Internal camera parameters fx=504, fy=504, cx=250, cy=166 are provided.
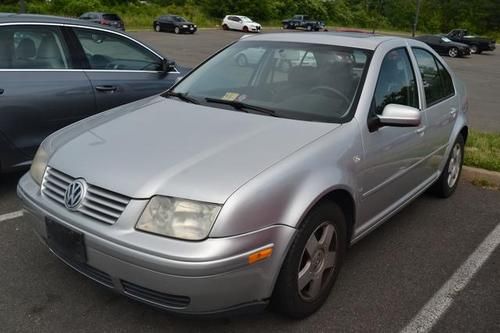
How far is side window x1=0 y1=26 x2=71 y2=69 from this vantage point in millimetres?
4305

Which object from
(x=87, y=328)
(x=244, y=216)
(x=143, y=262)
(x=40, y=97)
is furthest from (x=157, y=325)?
(x=40, y=97)

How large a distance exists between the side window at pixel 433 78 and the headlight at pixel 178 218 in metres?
2.45

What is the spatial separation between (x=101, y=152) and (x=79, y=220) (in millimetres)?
418

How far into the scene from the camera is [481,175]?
215 inches

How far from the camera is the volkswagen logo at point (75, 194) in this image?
98.0 inches

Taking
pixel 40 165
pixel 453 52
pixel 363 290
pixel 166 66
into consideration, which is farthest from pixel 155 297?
pixel 453 52

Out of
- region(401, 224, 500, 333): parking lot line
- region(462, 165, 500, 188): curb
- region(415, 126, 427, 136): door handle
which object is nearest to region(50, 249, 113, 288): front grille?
region(401, 224, 500, 333): parking lot line

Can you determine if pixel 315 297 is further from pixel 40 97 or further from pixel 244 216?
pixel 40 97

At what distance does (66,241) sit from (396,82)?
8.13 feet

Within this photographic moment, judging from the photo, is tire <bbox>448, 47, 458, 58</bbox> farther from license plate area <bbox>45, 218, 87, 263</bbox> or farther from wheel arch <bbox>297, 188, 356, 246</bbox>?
license plate area <bbox>45, 218, 87, 263</bbox>

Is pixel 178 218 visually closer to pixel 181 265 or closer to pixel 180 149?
pixel 181 265

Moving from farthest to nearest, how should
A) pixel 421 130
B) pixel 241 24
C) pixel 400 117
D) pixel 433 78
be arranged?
1. pixel 241 24
2. pixel 433 78
3. pixel 421 130
4. pixel 400 117

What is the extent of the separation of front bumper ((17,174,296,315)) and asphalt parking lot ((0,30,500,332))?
378 millimetres

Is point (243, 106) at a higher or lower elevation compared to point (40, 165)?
higher
